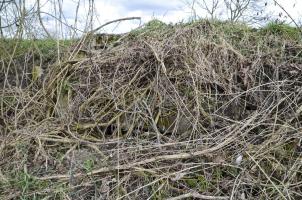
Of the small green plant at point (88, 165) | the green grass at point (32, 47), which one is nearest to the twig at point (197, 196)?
the small green plant at point (88, 165)

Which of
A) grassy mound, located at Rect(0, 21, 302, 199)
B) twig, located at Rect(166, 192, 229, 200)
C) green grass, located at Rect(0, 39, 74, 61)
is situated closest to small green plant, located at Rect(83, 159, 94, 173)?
grassy mound, located at Rect(0, 21, 302, 199)

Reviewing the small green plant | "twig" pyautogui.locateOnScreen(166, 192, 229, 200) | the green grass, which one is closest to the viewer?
"twig" pyautogui.locateOnScreen(166, 192, 229, 200)

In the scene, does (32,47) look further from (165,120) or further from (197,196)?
(197,196)

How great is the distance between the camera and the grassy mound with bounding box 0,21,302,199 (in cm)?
311

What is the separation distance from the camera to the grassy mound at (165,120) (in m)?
3.11

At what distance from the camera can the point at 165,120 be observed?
3736 mm

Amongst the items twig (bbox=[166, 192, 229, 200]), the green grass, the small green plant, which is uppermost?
the green grass

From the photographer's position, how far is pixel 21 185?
311 cm

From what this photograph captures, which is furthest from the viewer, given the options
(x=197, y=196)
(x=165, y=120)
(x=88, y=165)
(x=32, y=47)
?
(x=32, y=47)

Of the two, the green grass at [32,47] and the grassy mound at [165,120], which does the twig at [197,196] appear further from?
the green grass at [32,47]

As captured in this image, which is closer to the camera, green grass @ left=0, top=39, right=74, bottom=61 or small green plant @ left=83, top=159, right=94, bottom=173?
small green plant @ left=83, top=159, right=94, bottom=173

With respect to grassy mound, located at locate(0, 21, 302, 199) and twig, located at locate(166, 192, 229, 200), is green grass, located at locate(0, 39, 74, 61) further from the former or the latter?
twig, located at locate(166, 192, 229, 200)

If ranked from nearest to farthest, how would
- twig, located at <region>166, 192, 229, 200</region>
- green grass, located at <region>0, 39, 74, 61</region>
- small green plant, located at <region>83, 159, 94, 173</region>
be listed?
twig, located at <region>166, 192, 229, 200</region>, small green plant, located at <region>83, 159, 94, 173</region>, green grass, located at <region>0, 39, 74, 61</region>

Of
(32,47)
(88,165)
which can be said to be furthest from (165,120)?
(32,47)
